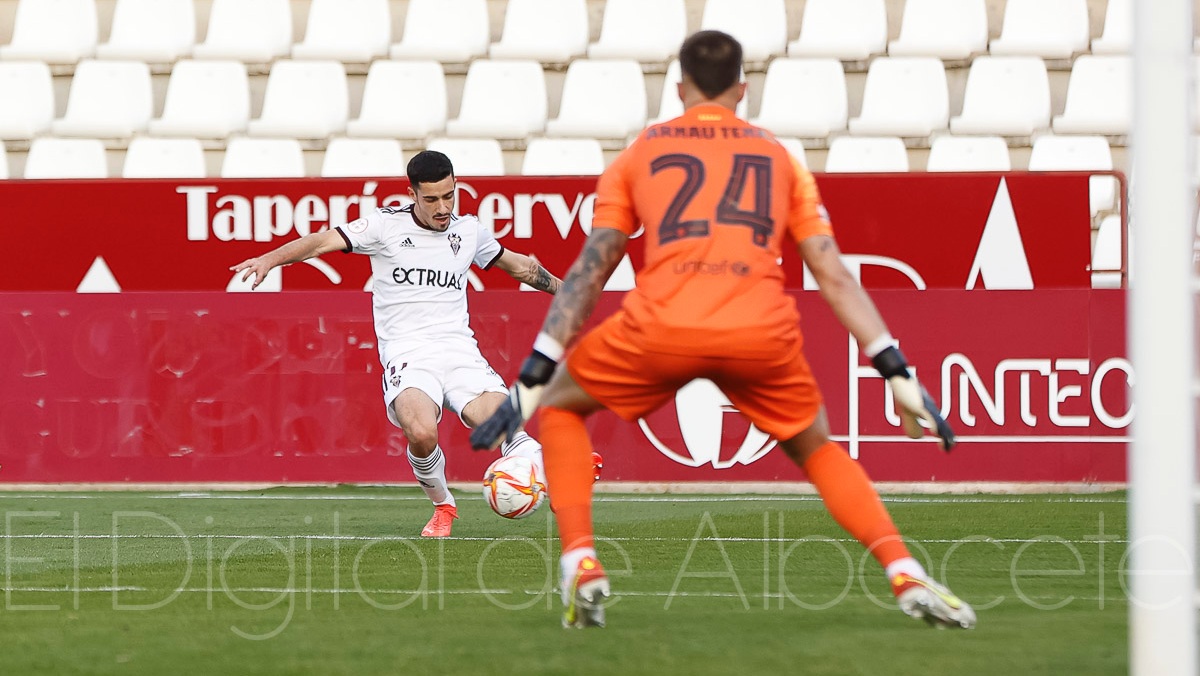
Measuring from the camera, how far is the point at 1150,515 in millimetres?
3449

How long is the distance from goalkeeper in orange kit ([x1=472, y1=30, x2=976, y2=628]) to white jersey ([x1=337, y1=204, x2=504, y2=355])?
Answer: 315 centimetres

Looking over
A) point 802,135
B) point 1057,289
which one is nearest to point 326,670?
point 1057,289

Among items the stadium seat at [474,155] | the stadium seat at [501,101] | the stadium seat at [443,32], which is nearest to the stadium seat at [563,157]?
the stadium seat at [474,155]

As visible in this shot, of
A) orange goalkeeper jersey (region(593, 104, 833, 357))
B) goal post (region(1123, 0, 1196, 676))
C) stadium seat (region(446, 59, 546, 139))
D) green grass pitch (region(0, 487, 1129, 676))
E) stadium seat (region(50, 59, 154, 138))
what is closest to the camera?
goal post (region(1123, 0, 1196, 676))

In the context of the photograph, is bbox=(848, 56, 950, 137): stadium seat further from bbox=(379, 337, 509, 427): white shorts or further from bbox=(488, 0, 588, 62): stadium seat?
bbox=(379, 337, 509, 427): white shorts

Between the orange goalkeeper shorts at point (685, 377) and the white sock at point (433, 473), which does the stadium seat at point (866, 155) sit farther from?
the orange goalkeeper shorts at point (685, 377)

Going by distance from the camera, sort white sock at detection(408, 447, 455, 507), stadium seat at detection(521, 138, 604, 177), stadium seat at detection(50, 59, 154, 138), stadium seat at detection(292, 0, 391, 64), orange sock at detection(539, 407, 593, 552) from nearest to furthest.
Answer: orange sock at detection(539, 407, 593, 552) < white sock at detection(408, 447, 455, 507) < stadium seat at detection(521, 138, 604, 177) < stadium seat at detection(50, 59, 154, 138) < stadium seat at detection(292, 0, 391, 64)

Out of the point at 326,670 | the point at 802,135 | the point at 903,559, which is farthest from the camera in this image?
the point at 802,135

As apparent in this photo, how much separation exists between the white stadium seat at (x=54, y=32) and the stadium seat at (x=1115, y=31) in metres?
8.47

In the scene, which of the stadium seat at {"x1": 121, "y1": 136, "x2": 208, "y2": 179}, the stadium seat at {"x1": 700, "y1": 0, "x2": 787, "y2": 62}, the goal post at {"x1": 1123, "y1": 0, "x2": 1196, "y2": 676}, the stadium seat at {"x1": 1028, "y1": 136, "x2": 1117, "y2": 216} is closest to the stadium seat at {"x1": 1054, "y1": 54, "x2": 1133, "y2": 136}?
the stadium seat at {"x1": 1028, "y1": 136, "x2": 1117, "y2": 216}

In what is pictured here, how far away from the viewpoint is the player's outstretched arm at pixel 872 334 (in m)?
4.48

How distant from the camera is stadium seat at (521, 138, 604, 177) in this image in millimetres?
12773

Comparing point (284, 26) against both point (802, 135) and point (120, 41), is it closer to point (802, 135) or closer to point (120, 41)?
point (120, 41)

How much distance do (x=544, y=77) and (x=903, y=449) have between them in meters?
5.23
